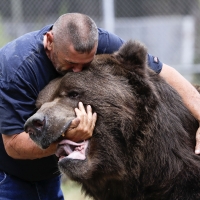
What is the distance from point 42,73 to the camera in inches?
191

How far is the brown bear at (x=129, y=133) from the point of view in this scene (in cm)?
469

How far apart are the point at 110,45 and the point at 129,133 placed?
90cm

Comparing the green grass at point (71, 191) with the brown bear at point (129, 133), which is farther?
the green grass at point (71, 191)

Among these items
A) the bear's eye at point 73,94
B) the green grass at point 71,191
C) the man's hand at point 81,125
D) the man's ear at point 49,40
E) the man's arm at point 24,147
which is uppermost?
the man's ear at point 49,40

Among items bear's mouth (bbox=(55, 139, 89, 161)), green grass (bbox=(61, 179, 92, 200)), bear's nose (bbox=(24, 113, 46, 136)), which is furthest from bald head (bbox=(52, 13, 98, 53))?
green grass (bbox=(61, 179, 92, 200))

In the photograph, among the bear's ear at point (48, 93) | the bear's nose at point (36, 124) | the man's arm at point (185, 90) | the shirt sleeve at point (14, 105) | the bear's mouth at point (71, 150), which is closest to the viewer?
the bear's nose at point (36, 124)

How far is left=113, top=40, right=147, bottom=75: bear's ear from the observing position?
15.9 feet

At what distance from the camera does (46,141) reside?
4.42 metres

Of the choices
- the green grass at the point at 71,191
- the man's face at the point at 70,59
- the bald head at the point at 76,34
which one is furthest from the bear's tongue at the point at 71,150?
the green grass at the point at 71,191

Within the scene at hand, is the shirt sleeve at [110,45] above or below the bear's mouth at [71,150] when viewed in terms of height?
above

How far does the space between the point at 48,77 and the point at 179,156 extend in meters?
1.30

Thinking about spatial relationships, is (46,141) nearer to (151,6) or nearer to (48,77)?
(48,77)

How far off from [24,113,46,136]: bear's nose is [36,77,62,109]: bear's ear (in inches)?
16.8

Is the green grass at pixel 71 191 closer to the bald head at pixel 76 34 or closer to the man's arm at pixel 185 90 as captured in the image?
the man's arm at pixel 185 90
